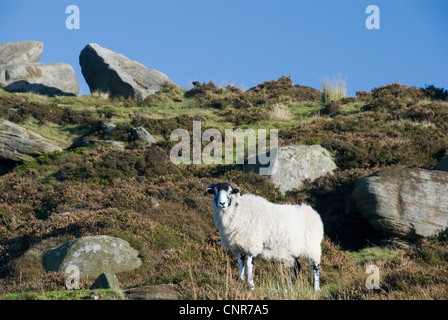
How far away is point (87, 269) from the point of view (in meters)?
10.7

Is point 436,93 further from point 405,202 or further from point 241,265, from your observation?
point 241,265

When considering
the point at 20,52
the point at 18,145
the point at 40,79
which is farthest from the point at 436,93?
the point at 20,52

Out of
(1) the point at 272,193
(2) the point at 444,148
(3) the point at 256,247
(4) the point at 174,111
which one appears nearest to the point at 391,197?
(1) the point at 272,193

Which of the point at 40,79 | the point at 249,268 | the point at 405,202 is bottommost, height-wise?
the point at 249,268

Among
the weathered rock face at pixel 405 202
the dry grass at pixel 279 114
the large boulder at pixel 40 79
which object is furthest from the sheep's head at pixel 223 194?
the large boulder at pixel 40 79

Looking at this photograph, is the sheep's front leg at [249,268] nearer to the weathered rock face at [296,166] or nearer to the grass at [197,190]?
the grass at [197,190]

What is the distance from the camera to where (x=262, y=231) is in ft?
29.5

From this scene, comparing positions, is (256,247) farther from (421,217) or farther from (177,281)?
(421,217)

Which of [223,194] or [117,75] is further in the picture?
[117,75]

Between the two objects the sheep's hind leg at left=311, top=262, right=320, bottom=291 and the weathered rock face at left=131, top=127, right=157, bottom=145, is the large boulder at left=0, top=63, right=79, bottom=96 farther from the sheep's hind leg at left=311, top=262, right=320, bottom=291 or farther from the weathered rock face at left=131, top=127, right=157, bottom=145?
the sheep's hind leg at left=311, top=262, right=320, bottom=291

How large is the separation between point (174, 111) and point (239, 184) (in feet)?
49.3

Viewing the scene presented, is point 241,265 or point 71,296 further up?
point 241,265

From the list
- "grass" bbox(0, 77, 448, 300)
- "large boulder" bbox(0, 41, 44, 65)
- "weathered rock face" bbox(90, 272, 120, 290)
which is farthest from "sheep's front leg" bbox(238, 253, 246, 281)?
"large boulder" bbox(0, 41, 44, 65)

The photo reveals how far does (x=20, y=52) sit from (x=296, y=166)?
99.3 ft
